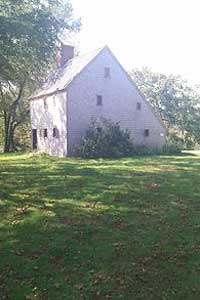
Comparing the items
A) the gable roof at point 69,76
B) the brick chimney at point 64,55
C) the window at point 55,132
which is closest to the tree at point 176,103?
the brick chimney at point 64,55

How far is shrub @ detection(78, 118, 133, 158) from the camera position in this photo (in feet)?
91.6

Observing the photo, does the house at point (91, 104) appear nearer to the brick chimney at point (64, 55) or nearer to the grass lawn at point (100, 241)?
the brick chimney at point (64, 55)

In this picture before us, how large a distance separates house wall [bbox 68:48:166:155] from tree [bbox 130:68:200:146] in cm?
2023

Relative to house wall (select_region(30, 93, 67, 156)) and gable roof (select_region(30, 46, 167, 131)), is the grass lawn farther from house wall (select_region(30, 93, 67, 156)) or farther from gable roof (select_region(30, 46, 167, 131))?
gable roof (select_region(30, 46, 167, 131))

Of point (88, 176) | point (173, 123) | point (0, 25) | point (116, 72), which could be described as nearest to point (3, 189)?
point (88, 176)

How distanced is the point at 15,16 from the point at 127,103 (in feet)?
50.2

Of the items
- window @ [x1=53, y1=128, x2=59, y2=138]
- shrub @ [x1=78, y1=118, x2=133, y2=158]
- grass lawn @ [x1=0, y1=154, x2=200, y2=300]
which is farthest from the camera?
window @ [x1=53, y1=128, x2=59, y2=138]

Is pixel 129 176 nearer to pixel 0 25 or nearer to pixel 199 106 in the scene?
pixel 0 25

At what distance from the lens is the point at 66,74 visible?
33.3 metres

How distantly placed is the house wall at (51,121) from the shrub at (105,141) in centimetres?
219

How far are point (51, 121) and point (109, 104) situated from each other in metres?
5.34

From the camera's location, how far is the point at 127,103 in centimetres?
3231

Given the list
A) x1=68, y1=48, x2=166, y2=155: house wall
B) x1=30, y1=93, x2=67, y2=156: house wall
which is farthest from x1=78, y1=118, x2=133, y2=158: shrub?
x1=30, y1=93, x2=67, y2=156: house wall

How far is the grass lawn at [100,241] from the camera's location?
6.41 m
